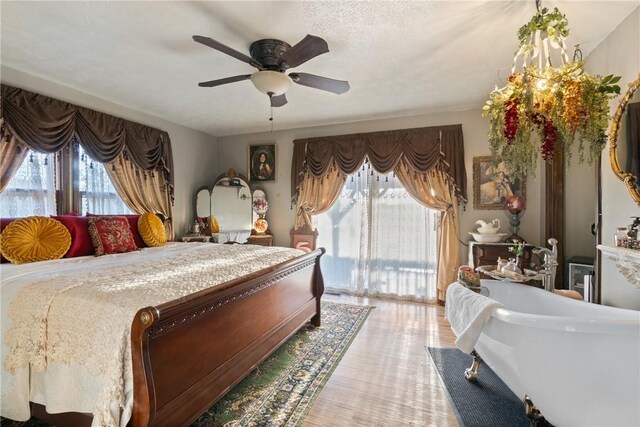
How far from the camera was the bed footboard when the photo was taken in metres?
1.31

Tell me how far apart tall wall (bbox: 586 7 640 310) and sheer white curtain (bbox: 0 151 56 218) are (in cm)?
494

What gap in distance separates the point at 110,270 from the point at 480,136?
419 centimetres

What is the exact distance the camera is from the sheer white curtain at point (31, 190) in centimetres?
279

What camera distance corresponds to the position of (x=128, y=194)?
→ 378cm

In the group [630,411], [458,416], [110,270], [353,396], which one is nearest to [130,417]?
[110,270]

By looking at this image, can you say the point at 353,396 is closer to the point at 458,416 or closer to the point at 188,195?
the point at 458,416

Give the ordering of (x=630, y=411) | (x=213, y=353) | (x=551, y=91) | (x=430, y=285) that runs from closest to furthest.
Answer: (x=630, y=411) < (x=551, y=91) < (x=213, y=353) < (x=430, y=285)

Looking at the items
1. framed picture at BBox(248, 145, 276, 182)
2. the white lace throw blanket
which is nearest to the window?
the white lace throw blanket

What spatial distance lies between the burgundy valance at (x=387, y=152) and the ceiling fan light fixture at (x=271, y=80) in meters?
2.22

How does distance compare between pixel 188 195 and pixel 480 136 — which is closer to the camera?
pixel 480 136

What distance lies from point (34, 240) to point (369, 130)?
389cm

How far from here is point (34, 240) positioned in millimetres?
2359

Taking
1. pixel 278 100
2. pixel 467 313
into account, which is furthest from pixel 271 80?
pixel 467 313

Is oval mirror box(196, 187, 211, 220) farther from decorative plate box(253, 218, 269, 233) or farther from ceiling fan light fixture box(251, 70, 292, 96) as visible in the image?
ceiling fan light fixture box(251, 70, 292, 96)
